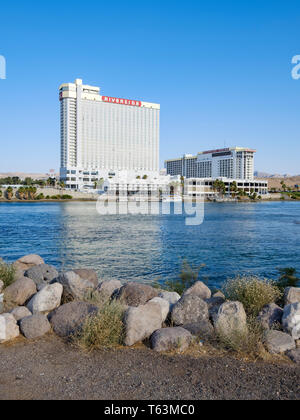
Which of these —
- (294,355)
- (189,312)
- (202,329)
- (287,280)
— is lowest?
(287,280)

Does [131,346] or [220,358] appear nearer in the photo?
[220,358]

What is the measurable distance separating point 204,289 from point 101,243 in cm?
2273

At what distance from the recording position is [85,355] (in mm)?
5910

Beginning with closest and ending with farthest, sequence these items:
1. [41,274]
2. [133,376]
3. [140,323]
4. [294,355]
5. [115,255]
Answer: [133,376] → [294,355] → [140,323] → [41,274] → [115,255]

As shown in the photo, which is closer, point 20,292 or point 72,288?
point 72,288

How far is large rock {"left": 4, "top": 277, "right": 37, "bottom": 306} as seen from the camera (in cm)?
826

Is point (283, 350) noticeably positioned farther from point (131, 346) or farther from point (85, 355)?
point (85, 355)

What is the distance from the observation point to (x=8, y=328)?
657 cm

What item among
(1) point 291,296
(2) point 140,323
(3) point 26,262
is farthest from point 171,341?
(3) point 26,262

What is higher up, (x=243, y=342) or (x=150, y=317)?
(x=150, y=317)

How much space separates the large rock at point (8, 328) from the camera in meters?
6.49

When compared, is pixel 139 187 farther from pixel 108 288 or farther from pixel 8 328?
pixel 8 328

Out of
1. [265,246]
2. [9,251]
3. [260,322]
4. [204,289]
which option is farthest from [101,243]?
[260,322]

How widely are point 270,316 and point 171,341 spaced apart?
204cm
